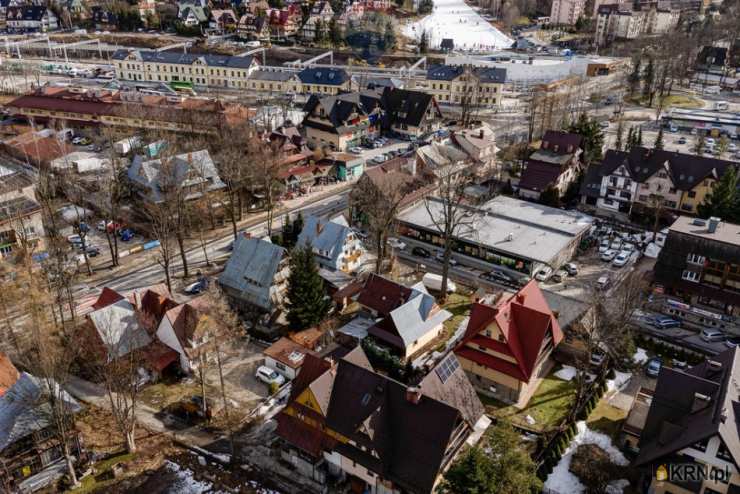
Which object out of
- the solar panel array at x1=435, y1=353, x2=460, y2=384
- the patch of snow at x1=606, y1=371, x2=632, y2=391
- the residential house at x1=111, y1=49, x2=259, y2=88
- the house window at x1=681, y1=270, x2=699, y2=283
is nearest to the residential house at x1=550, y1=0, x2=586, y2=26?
the residential house at x1=111, y1=49, x2=259, y2=88

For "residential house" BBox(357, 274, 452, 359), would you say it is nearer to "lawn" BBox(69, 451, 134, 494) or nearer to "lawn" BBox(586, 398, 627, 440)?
"lawn" BBox(586, 398, 627, 440)

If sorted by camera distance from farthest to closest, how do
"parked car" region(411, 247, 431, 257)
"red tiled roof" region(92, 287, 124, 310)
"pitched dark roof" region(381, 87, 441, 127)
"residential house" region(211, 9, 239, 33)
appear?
"residential house" region(211, 9, 239, 33) → "pitched dark roof" region(381, 87, 441, 127) → "parked car" region(411, 247, 431, 257) → "red tiled roof" region(92, 287, 124, 310)

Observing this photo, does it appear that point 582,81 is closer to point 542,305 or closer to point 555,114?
point 555,114

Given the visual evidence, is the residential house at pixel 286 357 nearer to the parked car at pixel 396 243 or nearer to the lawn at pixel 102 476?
the lawn at pixel 102 476

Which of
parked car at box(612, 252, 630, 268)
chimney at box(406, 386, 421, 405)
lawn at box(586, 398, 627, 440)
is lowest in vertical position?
lawn at box(586, 398, 627, 440)

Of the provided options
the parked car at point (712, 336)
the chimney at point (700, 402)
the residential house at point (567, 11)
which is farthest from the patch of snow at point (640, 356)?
the residential house at point (567, 11)

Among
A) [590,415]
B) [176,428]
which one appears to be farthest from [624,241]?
[176,428]

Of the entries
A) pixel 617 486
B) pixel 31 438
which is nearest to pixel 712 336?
pixel 617 486

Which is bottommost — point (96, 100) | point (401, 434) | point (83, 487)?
point (83, 487)
